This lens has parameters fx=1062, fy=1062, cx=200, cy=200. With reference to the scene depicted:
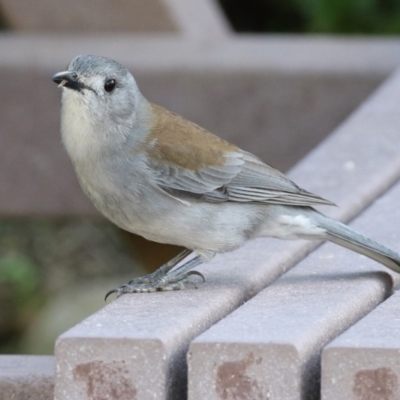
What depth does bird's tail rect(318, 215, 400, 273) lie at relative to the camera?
370 cm

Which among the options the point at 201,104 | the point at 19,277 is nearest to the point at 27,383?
the point at 201,104

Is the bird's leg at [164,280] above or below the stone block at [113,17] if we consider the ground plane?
below

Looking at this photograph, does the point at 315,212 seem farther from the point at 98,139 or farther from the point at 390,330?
the point at 390,330

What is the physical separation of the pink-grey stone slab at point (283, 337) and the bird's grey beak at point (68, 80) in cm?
103

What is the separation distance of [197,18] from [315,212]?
2655 mm

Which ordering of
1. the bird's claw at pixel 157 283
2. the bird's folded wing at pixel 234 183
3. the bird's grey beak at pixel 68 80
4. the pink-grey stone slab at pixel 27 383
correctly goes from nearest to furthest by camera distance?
the pink-grey stone slab at pixel 27 383 < the bird's claw at pixel 157 283 < the bird's grey beak at pixel 68 80 < the bird's folded wing at pixel 234 183

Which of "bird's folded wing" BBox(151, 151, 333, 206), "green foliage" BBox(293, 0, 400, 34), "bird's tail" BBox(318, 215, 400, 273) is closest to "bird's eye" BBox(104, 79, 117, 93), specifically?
"bird's folded wing" BBox(151, 151, 333, 206)

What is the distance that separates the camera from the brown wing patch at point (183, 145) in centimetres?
400

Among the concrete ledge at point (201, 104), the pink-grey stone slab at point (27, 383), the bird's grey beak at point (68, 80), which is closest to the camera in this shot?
the pink-grey stone slab at point (27, 383)

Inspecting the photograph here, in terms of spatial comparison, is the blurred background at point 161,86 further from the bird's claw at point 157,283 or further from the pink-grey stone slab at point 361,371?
the pink-grey stone slab at point 361,371

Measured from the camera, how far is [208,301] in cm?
322

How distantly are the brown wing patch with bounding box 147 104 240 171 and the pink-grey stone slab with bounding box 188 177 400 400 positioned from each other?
2.21 ft

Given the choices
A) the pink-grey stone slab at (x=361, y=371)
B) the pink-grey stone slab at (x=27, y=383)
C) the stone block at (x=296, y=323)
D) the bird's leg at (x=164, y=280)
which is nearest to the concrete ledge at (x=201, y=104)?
the stone block at (x=296, y=323)

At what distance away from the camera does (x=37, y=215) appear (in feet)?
20.1
